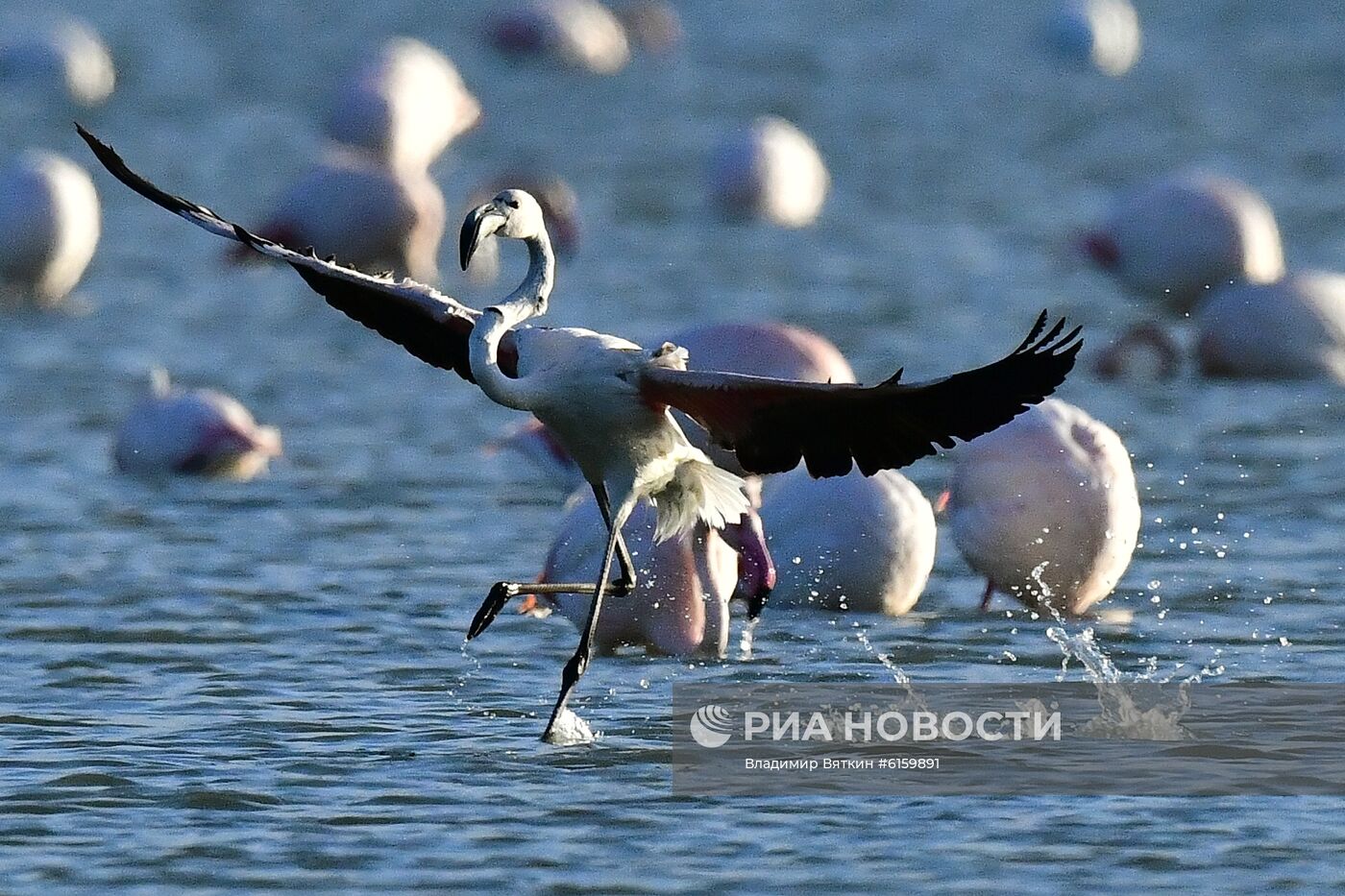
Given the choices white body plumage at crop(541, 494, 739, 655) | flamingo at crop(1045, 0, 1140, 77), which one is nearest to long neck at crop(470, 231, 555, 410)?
white body plumage at crop(541, 494, 739, 655)

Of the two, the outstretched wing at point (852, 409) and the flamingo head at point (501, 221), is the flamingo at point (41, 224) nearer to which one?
the flamingo head at point (501, 221)

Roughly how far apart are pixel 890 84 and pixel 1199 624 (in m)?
18.8

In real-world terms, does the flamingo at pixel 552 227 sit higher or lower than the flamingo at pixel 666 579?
higher

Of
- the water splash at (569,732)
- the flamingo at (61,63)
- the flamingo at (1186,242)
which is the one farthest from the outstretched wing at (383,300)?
the flamingo at (61,63)

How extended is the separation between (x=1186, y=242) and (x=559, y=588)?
8.34 meters

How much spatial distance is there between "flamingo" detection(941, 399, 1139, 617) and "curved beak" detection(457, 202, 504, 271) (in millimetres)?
2392

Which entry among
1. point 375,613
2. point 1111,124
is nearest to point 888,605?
point 375,613

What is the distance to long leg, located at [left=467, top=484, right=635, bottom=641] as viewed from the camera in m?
8.38

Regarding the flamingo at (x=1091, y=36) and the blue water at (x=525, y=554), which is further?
the flamingo at (x=1091, y=36)

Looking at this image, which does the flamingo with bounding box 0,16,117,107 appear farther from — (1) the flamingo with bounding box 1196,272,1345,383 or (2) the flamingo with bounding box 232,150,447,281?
(1) the flamingo with bounding box 1196,272,1345,383

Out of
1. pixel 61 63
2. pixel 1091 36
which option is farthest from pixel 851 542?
pixel 1091 36

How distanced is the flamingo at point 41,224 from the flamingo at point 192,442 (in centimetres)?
425

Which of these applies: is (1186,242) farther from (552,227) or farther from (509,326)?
(509,326)

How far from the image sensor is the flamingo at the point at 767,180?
20.6 meters
